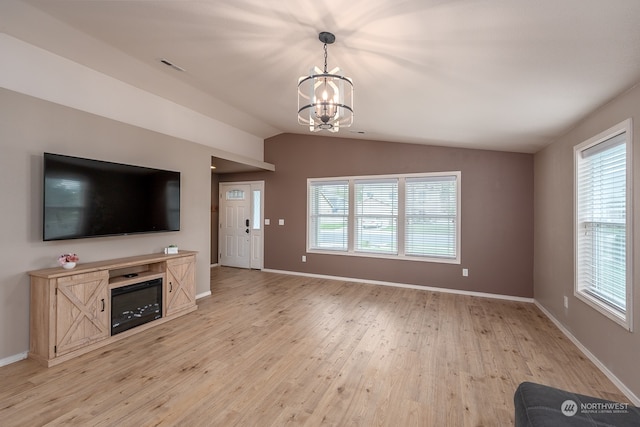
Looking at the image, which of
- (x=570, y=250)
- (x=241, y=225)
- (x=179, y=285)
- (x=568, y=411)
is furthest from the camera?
(x=241, y=225)

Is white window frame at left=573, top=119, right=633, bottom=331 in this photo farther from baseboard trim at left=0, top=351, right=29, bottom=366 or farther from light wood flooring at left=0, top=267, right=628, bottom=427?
baseboard trim at left=0, top=351, right=29, bottom=366

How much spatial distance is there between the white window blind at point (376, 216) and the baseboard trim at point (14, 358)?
15.5 ft

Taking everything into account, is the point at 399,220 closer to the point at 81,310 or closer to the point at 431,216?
the point at 431,216

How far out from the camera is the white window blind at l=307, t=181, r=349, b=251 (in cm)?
601

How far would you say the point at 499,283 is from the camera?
479cm

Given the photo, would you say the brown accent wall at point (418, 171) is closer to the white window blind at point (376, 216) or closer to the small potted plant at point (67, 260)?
the white window blind at point (376, 216)

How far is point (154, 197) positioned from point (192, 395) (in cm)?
257

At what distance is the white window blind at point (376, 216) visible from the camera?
5.55 m

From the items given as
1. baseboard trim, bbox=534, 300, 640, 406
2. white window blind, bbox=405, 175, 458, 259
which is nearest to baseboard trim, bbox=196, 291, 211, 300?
white window blind, bbox=405, 175, 458, 259

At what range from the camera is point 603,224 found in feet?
8.85

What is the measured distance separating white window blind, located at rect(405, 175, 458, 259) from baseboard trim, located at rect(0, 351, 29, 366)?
17.0 ft

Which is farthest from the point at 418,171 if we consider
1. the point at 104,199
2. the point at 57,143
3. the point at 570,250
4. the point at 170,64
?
the point at 57,143

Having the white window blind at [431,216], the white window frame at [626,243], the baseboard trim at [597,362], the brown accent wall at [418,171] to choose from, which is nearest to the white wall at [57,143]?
the brown accent wall at [418,171]

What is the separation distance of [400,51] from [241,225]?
5.57 metres
